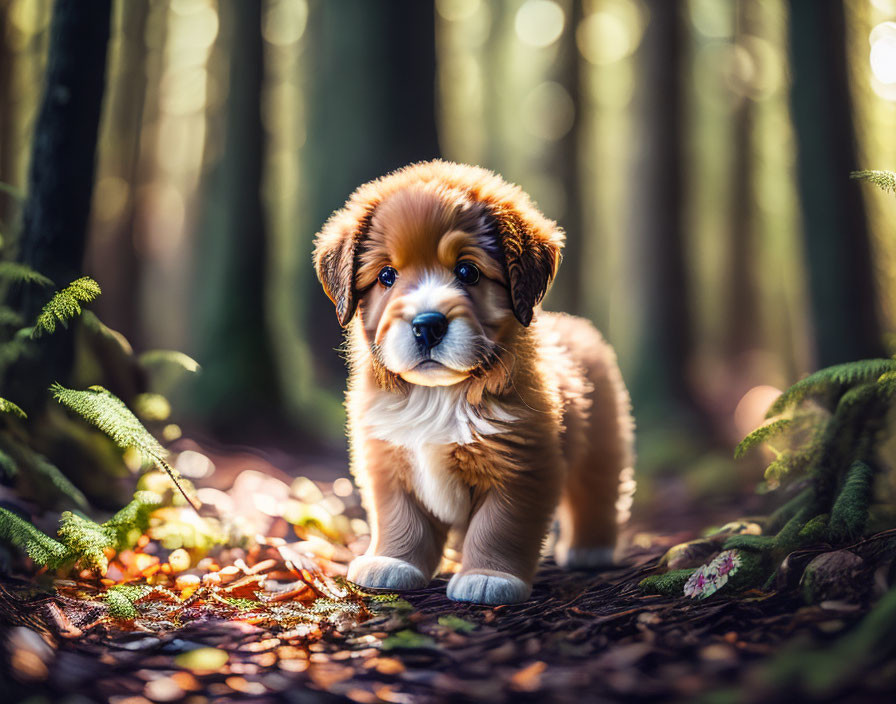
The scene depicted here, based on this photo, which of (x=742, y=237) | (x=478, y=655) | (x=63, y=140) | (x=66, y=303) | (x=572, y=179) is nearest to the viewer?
(x=478, y=655)

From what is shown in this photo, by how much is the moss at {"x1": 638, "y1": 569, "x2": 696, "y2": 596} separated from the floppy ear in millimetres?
1334

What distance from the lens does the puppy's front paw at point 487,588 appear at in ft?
10.7

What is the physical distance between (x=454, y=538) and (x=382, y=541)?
0.69 metres

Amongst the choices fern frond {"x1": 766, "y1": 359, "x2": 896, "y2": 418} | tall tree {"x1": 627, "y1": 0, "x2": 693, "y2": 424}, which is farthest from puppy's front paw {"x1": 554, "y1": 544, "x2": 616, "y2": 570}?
tall tree {"x1": 627, "y1": 0, "x2": 693, "y2": 424}

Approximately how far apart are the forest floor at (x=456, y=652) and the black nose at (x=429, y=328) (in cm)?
117

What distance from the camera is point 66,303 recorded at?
3.40 metres

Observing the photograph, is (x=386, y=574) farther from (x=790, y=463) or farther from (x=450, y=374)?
(x=790, y=463)

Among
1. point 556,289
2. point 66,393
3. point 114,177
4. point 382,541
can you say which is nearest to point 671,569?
point 382,541

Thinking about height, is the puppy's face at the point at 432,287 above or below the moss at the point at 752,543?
above

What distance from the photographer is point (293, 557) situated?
365 cm

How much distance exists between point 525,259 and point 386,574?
1651 millimetres

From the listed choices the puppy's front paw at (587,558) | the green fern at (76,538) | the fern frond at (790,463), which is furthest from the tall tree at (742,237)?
the green fern at (76,538)

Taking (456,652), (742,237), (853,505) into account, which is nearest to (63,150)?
(456,652)

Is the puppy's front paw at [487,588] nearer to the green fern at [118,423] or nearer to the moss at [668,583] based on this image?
the moss at [668,583]
